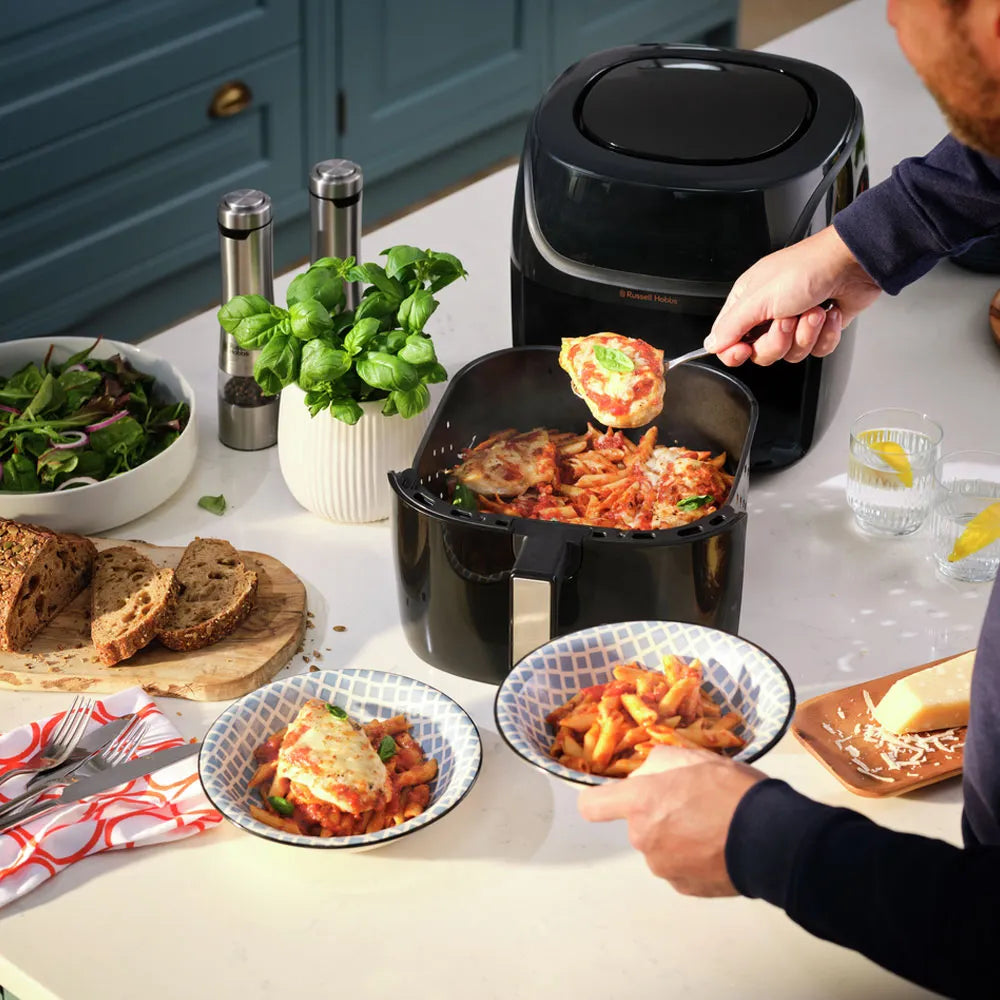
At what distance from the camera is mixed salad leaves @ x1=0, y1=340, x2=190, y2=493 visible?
1541 mm

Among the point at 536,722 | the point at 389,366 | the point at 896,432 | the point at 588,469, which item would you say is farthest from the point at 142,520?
the point at 896,432

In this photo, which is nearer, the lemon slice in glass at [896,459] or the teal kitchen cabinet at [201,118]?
the lemon slice in glass at [896,459]

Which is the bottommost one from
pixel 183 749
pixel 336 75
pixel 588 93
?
pixel 336 75

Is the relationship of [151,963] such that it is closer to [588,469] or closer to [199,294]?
[588,469]

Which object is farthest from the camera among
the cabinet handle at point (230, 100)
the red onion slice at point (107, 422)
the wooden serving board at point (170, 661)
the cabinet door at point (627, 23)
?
the cabinet door at point (627, 23)

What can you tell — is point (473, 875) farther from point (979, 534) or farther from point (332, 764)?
point (979, 534)

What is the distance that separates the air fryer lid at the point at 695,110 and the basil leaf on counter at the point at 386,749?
0.70 metres

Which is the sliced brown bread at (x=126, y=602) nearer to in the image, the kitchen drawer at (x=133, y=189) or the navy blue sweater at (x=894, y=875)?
the navy blue sweater at (x=894, y=875)

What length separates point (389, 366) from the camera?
1.42 metres

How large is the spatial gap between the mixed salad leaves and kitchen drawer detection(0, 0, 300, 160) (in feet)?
4.49

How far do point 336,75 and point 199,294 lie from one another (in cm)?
63

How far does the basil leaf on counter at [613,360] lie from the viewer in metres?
1.43

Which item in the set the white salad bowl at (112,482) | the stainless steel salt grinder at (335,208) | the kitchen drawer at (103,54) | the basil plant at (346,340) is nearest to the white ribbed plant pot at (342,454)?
the basil plant at (346,340)

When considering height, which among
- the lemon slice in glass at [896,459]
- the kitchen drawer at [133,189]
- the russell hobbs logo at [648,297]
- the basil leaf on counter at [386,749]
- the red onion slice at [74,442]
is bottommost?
the kitchen drawer at [133,189]
